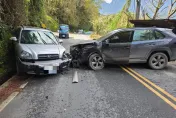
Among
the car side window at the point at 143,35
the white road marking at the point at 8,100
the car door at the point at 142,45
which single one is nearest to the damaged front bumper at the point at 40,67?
the white road marking at the point at 8,100

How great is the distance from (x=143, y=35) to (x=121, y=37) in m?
0.93

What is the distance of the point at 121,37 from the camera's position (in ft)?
30.3

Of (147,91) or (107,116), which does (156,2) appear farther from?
(107,116)

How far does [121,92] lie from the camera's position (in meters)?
6.14

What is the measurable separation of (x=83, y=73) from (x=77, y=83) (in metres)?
1.43

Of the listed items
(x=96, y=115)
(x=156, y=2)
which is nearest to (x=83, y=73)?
(x=96, y=115)

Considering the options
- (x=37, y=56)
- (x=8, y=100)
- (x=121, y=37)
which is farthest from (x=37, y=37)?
(x=8, y=100)

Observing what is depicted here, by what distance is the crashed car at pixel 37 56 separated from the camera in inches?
287

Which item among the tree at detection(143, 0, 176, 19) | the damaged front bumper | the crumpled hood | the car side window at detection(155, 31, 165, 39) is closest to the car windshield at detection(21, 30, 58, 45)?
the crumpled hood

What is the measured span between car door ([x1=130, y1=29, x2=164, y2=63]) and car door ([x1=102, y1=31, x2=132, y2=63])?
23 centimetres

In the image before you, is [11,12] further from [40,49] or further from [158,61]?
[158,61]

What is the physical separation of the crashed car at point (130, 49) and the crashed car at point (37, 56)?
1.21 meters

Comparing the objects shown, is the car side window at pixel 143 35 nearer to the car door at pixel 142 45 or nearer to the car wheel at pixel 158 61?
the car door at pixel 142 45

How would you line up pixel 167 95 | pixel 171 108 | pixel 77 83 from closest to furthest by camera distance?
pixel 171 108
pixel 167 95
pixel 77 83
